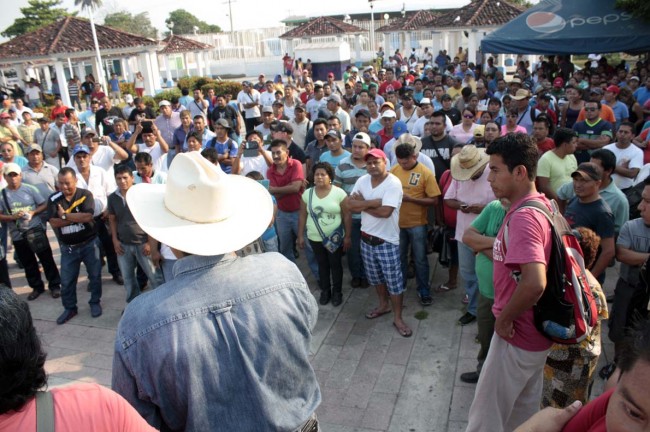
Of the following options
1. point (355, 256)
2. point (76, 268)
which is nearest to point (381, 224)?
point (355, 256)

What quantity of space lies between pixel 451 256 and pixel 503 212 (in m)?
2.17

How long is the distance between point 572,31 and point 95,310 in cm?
1222

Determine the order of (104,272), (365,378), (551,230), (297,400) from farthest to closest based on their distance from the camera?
(104,272), (365,378), (551,230), (297,400)

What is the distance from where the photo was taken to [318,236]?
5434 millimetres

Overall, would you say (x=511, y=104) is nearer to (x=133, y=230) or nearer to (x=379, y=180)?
(x=379, y=180)

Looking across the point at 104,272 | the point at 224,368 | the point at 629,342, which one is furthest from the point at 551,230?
the point at 104,272

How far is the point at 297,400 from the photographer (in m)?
1.90

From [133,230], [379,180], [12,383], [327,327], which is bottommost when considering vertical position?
[327,327]

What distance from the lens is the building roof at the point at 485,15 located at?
881 inches

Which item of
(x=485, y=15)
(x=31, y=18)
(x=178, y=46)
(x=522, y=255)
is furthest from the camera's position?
(x=31, y=18)

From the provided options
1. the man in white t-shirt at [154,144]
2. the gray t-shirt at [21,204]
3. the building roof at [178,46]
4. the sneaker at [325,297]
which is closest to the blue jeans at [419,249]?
the sneaker at [325,297]

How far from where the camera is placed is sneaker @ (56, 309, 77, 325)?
5574 millimetres

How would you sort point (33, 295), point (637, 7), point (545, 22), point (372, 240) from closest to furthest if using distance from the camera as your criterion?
point (372, 240)
point (33, 295)
point (637, 7)
point (545, 22)

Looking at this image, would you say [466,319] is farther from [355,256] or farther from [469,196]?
[355,256]
